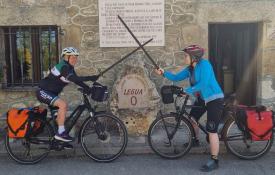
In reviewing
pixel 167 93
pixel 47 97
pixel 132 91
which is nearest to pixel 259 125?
pixel 167 93

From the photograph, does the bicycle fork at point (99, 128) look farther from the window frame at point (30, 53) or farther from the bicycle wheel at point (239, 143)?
the window frame at point (30, 53)

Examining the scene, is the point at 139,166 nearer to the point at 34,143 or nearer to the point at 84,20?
the point at 34,143

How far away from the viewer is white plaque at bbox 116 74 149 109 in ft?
22.7

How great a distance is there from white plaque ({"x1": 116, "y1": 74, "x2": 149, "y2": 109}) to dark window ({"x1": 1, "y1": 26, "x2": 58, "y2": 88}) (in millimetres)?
1780

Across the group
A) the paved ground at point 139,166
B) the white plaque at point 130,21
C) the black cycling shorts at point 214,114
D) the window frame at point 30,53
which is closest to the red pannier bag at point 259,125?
the paved ground at point 139,166

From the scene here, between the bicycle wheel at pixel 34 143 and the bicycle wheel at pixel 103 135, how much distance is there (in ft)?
1.77

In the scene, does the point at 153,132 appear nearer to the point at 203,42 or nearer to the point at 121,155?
the point at 121,155

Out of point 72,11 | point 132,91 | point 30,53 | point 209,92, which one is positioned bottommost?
point 132,91

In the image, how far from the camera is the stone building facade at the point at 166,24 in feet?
24.7

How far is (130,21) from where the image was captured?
7.54 metres

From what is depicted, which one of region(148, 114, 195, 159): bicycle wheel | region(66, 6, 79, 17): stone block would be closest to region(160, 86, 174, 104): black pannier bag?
region(148, 114, 195, 159): bicycle wheel

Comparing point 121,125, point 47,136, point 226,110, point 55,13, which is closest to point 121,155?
point 121,125

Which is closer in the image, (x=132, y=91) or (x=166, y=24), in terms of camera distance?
(x=132, y=91)

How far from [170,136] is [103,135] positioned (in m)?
1.02
